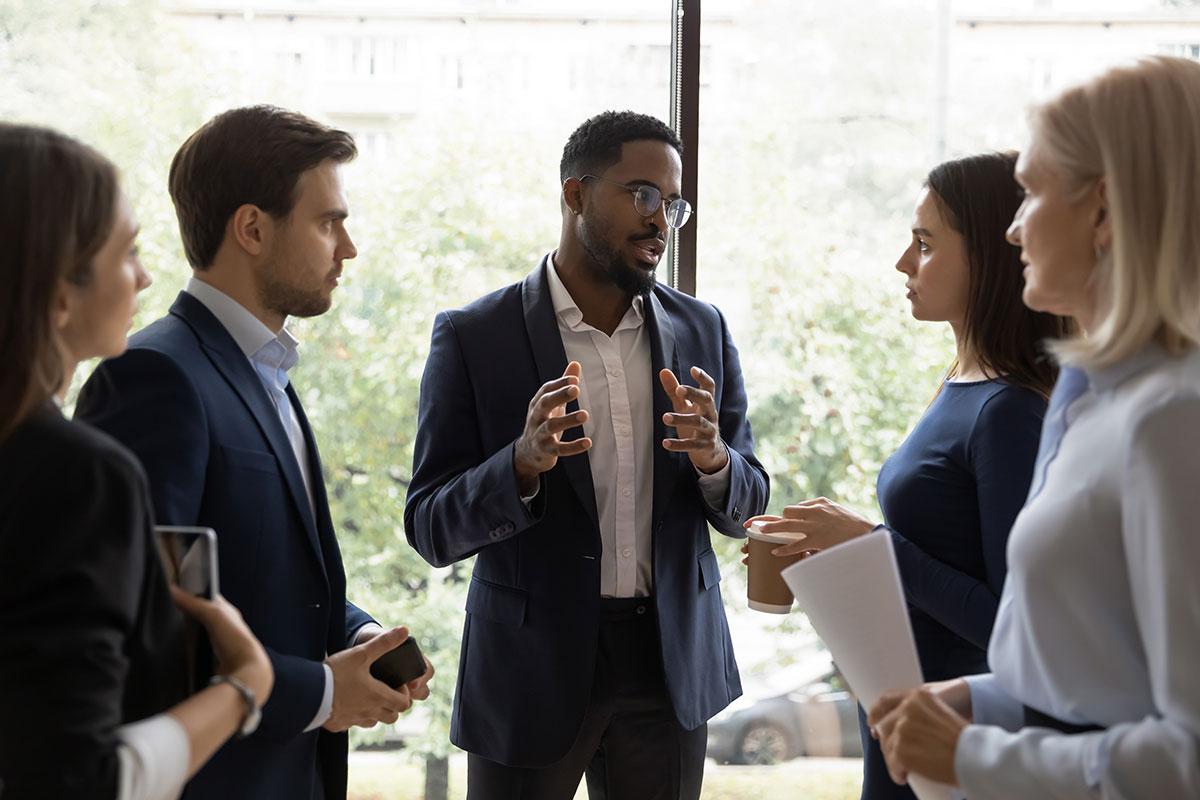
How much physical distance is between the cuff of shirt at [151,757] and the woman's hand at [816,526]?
1168mm

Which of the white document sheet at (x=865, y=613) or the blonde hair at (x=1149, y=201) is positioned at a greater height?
the blonde hair at (x=1149, y=201)

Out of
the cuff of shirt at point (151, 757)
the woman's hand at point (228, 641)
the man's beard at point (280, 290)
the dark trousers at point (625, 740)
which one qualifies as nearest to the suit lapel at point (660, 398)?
the dark trousers at point (625, 740)

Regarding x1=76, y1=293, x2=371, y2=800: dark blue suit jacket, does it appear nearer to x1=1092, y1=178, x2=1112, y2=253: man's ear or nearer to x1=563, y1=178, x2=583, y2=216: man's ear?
x1=563, y1=178, x2=583, y2=216: man's ear

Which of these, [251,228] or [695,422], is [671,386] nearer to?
[695,422]

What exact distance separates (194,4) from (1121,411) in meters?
2.71

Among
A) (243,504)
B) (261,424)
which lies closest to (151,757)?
(243,504)

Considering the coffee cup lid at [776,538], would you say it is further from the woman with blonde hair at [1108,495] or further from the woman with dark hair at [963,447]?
the woman with blonde hair at [1108,495]

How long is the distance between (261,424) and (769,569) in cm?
94

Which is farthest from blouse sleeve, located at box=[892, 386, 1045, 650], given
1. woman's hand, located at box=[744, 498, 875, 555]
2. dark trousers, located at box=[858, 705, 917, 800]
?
dark trousers, located at box=[858, 705, 917, 800]

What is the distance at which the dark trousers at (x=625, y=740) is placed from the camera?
235 cm

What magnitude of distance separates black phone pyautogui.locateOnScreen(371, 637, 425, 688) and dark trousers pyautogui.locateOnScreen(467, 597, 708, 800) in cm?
56

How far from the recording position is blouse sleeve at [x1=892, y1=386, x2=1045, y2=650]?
1985 mm

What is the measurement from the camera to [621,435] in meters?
2.44

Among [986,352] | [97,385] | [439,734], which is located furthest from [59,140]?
[439,734]
